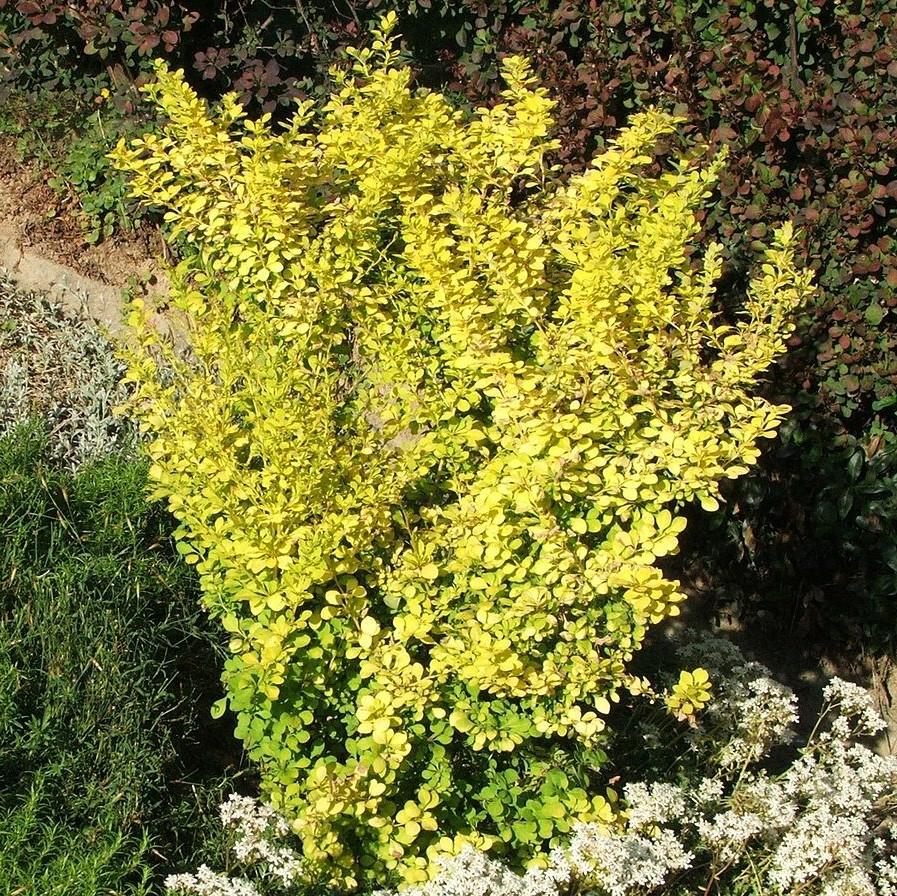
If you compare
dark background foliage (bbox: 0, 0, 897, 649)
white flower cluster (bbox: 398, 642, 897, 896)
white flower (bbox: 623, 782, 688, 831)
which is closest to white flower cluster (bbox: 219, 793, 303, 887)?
white flower cluster (bbox: 398, 642, 897, 896)

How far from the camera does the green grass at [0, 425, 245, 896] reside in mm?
2803

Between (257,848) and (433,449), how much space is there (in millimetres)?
1052

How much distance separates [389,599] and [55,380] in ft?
7.06

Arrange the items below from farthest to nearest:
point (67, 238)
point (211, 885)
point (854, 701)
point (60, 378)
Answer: point (67, 238)
point (60, 378)
point (854, 701)
point (211, 885)

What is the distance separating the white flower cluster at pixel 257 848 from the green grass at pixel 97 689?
179 mm

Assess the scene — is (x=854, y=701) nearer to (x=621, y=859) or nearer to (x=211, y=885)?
(x=621, y=859)

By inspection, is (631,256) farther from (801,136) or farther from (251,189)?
(801,136)

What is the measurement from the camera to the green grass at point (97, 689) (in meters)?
2.80

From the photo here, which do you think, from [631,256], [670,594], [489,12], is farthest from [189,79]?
[670,594]

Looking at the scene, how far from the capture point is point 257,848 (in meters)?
2.81

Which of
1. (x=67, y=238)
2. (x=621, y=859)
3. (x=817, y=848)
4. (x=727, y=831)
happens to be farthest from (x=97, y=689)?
(x=67, y=238)

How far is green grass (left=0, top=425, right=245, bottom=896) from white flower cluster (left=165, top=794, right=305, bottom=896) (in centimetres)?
18

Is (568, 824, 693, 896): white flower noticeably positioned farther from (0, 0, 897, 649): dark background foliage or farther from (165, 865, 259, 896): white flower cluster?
(0, 0, 897, 649): dark background foliage

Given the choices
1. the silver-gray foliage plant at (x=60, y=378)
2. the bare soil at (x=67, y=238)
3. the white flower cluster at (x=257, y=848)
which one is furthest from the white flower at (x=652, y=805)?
the bare soil at (x=67, y=238)
